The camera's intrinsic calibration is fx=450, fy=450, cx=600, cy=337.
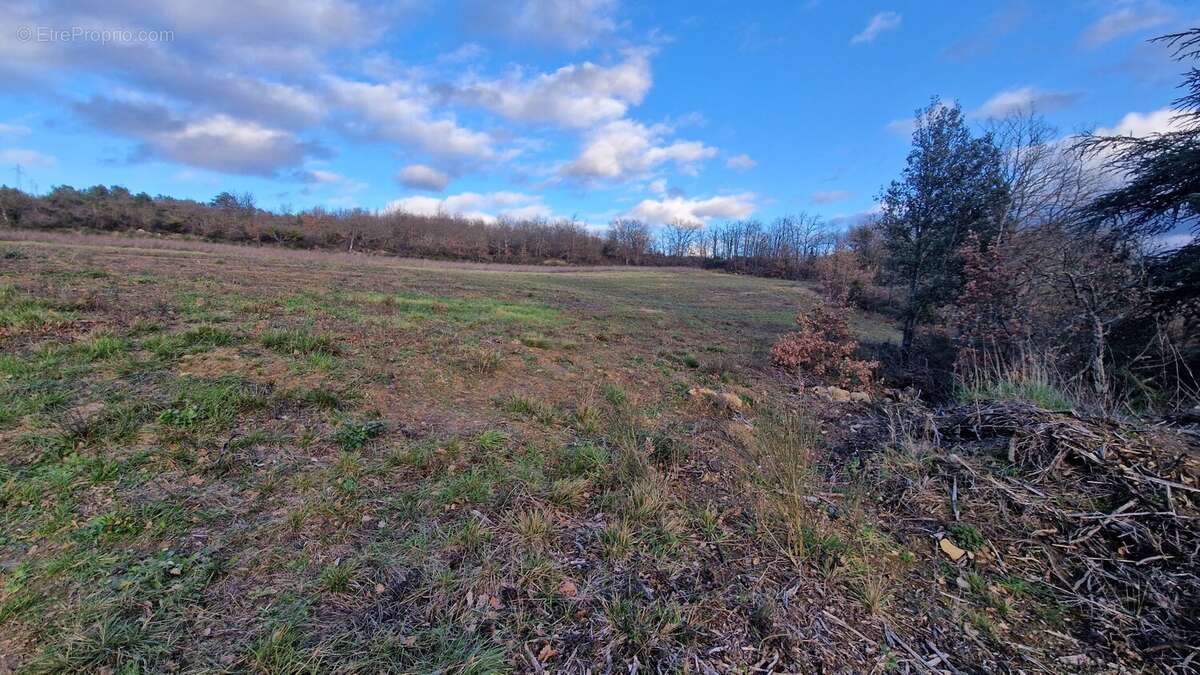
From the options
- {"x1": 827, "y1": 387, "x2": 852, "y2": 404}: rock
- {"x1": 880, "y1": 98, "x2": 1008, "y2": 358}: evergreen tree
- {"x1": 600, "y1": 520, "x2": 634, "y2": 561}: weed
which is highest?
{"x1": 880, "y1": 98, "x2": 1008, "y2": 358}: evergreen tree

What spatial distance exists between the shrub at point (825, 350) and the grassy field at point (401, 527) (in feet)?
14.1

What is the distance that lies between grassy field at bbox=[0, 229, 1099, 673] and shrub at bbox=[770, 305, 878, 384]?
14.1ft

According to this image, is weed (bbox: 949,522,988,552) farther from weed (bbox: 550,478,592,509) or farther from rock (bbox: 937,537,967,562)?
weed (bbox: 550,478,592,509)

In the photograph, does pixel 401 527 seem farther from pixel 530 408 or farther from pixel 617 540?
pixel 530 408

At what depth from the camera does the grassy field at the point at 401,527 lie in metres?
2.15

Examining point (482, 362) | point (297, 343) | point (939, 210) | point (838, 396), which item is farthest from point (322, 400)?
point (939, 210)

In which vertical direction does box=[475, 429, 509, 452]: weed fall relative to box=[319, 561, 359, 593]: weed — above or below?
above

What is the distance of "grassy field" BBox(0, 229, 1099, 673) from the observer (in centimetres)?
215

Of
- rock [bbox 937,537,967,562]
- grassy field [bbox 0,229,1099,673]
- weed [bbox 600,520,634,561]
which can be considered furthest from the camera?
rock [bbox 937,537,967,562]

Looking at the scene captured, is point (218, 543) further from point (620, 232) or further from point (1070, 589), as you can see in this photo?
point (620, 232)

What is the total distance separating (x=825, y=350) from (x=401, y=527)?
9.24 meters

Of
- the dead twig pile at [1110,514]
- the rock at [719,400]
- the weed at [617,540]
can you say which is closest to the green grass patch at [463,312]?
the rock at [719,400]

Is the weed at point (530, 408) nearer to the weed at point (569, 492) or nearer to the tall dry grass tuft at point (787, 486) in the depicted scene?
the weed at point (569, 492)

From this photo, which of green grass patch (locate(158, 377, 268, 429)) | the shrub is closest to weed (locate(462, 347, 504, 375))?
green grass patch (locate(158, 377, 268, 429))
